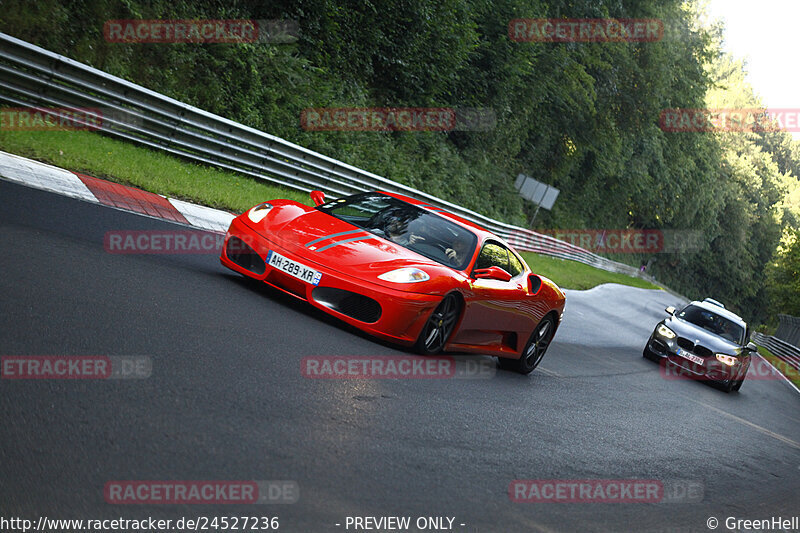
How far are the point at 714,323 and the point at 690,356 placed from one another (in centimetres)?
162

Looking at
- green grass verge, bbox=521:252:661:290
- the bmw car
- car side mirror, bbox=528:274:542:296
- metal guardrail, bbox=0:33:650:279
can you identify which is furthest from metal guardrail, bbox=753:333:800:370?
car side mirror, bbox=528:274:542:296

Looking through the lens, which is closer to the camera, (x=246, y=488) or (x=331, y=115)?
(x=246, y=488)

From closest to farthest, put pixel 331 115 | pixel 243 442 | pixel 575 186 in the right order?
1. pixel 243 442
2. pixel 331 115
3. pixel 575 186

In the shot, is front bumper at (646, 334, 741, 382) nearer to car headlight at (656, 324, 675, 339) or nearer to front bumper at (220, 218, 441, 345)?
car headlight at (656, 324, 675, 339)

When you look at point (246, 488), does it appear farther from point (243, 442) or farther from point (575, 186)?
point (575, 186)

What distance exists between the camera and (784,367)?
3347cm

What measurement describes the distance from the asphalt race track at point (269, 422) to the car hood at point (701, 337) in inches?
228

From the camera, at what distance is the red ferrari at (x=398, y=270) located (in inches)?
293

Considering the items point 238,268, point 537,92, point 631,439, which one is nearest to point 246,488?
point 238,268

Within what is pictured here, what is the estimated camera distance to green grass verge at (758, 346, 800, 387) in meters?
27.9

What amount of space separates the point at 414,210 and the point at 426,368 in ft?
6.51

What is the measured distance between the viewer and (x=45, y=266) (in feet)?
21.5
